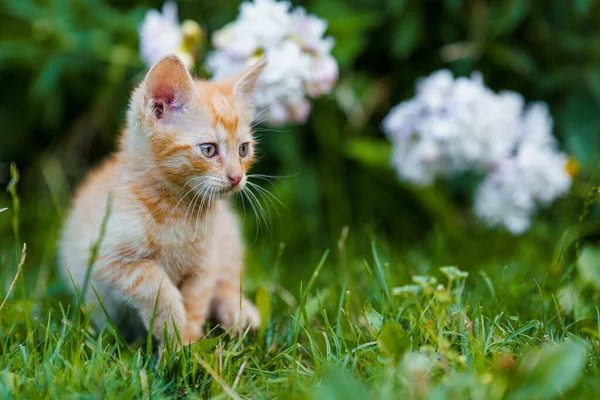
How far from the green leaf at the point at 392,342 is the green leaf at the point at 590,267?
87 cm

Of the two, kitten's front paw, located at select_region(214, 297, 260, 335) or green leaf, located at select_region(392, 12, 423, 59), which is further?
green leaf, located at select_region(392, 12, 423, 59)

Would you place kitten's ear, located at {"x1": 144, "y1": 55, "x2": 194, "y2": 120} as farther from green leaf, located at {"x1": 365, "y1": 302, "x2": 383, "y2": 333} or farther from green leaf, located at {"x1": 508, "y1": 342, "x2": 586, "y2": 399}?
green leaf, located at {"x1": 508, "y1": 342, "x2": 586, "y2": 399}

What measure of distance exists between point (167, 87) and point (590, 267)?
1.43 meters

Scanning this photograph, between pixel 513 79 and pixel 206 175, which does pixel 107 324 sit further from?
pixel 513 79

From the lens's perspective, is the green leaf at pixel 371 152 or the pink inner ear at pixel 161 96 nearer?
the pink inner ear at pixel 161 96

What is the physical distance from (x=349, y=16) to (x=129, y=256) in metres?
1.55

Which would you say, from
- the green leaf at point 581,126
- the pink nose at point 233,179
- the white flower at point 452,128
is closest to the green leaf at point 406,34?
the white flower at point 452,128

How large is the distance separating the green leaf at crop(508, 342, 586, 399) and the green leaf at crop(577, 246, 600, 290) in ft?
2.77

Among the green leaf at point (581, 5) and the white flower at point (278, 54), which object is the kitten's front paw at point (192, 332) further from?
the green leaf at point (581, 5)

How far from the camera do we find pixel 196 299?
1881mm

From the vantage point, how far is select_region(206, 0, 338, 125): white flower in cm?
228

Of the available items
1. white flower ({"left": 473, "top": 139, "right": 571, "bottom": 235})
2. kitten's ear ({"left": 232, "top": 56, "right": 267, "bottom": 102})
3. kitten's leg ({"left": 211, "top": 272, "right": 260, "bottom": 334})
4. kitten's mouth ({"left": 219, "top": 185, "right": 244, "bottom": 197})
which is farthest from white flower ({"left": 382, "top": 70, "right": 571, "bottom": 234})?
kitten's mouth ({"left": 219, "top": 185, "right": 244, "bottom": 197})

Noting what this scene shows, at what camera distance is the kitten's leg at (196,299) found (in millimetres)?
1840

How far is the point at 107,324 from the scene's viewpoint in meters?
1.78
